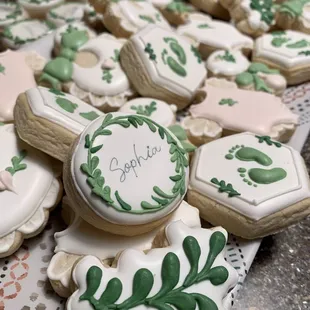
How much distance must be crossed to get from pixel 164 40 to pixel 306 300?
0.77m

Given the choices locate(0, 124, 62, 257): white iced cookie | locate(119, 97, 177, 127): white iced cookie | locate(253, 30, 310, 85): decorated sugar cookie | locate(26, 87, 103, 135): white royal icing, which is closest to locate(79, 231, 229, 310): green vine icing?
locate(0, 124, 62, 257): white iced cookie

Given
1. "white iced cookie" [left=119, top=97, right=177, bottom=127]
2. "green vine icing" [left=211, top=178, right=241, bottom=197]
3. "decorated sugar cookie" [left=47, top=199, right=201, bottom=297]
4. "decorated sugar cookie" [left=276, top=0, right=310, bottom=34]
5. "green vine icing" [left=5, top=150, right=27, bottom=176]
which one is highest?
"decorated sugar cookie" [left=276, top=0, right=310, bottom=34]

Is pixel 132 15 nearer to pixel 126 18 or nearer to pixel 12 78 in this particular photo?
pixel 126 18

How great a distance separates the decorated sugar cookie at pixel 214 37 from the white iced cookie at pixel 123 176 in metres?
0.60

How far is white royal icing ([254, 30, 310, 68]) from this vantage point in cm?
138

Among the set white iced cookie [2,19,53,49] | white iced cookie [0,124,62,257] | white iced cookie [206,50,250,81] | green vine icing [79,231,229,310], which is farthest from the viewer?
white iced cookie [2,19,53,49]

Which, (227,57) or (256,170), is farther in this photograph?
(227,57)

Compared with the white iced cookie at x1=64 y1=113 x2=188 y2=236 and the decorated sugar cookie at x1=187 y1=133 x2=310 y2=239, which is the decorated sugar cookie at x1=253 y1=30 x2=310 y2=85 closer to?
the decorated sugar cookie at x1=187 y1=133 x2=310 y2=239

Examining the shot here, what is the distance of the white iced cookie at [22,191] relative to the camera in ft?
3.00

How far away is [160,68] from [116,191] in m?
0.48

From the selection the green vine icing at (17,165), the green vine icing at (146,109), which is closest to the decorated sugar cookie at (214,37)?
the green vine icing at (146,109)

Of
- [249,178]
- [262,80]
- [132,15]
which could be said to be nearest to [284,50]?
[262,80]

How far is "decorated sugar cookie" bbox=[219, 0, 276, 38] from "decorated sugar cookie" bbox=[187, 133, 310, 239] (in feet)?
2.05

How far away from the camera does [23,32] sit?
1618 millimetres
